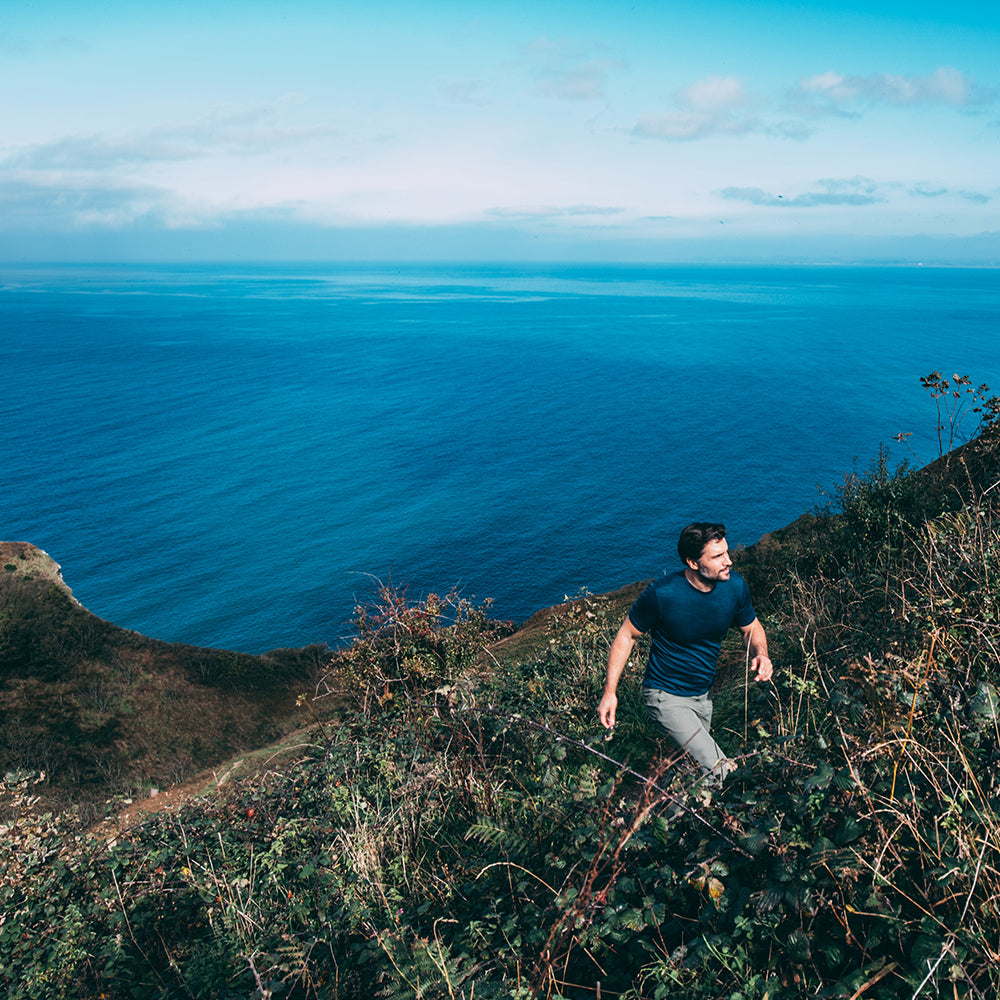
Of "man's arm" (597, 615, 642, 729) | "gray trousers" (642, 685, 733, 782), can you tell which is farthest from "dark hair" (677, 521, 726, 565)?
"gray trousers" (642, 685, 733, 782)

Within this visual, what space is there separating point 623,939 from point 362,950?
143 cm

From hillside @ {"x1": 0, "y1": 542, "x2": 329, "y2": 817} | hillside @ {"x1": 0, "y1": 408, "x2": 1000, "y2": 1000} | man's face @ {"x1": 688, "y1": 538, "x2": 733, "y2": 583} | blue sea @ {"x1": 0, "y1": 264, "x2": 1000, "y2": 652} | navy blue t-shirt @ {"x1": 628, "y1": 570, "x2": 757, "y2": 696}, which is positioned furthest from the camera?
blue sea @ {"x1": 0, "y1": 264, "x2": 1000, "y2": 652}

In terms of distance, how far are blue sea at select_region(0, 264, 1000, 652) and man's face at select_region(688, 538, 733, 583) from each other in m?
23.5

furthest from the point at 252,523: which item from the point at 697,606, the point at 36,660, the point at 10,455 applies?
the point at 697,606

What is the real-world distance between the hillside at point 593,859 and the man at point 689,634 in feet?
1.04

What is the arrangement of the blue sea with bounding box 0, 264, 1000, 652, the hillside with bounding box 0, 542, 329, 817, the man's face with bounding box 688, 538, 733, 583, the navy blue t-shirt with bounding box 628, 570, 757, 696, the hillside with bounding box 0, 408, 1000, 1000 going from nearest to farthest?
the hillside with bounding box 0, 408, 1000, 1000
the man's face with bounding box 688, 538, 733, 583
the navy blue t-shirt with bounding box 628, 570, 757, 696
the hillside with bounding box 0, 542, 329, 817
the blue sea with bounding box 0, 264, 1000, 652

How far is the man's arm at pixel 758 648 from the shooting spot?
444 cm

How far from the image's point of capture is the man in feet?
14.5

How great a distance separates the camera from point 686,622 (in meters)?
4.47

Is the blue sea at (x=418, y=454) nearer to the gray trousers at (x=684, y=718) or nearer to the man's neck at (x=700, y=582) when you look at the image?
the gray trousers at (x=684, y=718)

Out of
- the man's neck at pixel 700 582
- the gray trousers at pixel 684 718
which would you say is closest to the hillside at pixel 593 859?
the gray trousers at pixel 684 718

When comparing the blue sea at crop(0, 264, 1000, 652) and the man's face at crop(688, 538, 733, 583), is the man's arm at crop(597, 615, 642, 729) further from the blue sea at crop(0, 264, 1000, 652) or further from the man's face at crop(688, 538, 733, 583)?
the blue sea at crop(0, 264, 1000, 652)

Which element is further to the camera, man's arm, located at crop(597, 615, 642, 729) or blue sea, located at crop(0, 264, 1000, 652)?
blue sea, located at crop(0, 264, 1000, 652)

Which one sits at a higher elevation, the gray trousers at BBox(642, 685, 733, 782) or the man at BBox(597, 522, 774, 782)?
the man at BBox(597, 522, 774, 782)
